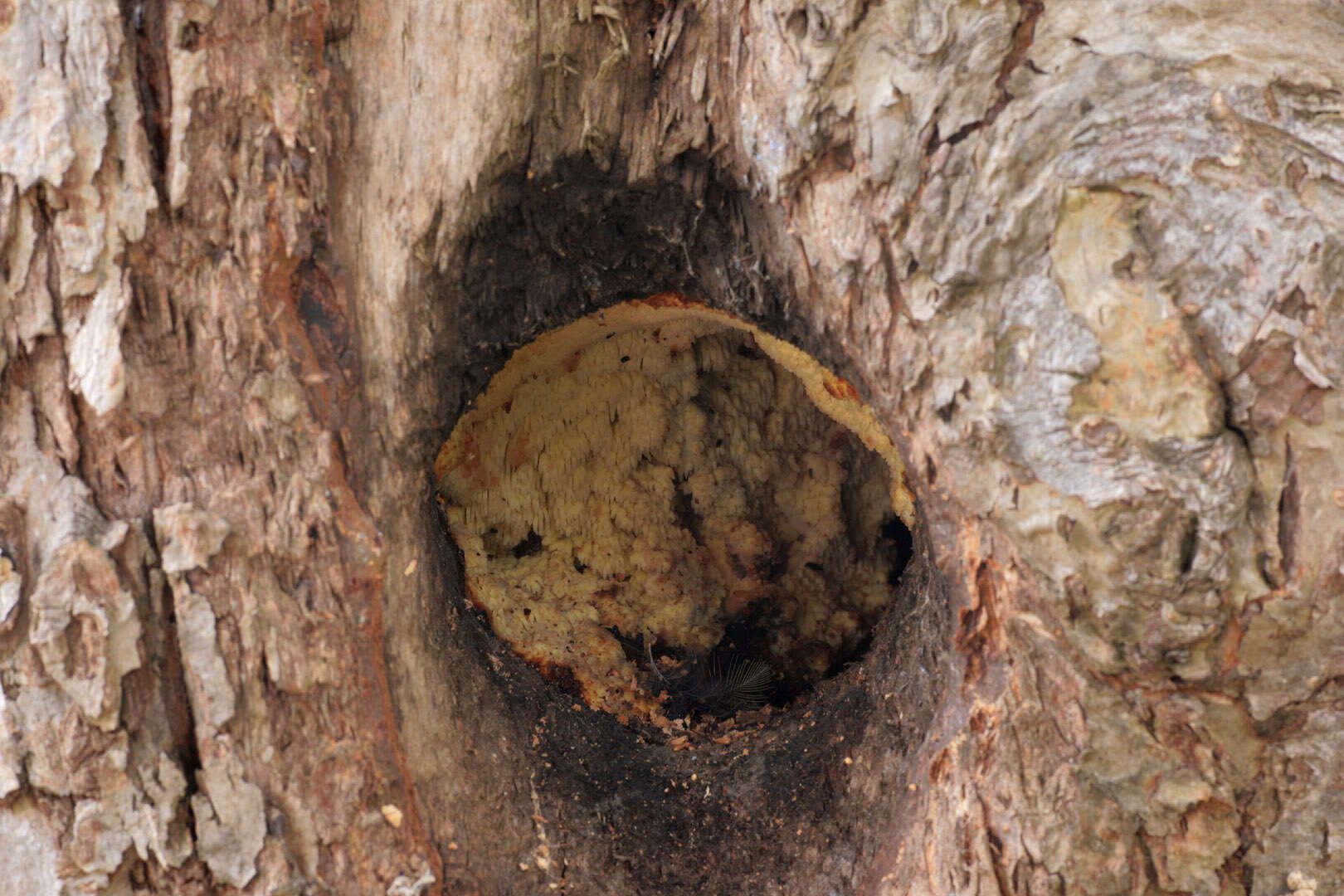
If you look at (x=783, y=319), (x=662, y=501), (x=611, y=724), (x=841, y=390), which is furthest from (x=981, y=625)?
(x=662, y=501)

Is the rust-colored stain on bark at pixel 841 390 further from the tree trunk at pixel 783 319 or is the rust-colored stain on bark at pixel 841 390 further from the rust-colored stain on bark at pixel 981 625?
the rust-colored stain on bark at pixel 981 625

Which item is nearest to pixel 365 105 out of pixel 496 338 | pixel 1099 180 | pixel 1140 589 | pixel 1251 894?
pixel 496 338

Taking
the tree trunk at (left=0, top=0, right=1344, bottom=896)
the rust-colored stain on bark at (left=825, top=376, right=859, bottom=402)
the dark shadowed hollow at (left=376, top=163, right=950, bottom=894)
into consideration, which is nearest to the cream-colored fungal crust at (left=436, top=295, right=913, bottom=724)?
the rust-colored stain on bark at (left=825, top=376, right=859, bottom=402)

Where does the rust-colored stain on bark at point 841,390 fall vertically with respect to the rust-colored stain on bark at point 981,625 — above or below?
above

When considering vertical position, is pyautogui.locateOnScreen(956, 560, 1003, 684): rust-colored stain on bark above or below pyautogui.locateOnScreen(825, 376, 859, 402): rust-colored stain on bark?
below

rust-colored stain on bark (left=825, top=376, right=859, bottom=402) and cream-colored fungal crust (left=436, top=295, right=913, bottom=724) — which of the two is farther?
cream-colored fungal crust (left=436, top=295, right=913, bottom=724)

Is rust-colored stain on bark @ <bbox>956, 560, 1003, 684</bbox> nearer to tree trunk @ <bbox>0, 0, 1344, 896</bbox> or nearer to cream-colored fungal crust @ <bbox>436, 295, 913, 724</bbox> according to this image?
tree trunk @ <bbox>0, 0, 1344, 896</bbox>

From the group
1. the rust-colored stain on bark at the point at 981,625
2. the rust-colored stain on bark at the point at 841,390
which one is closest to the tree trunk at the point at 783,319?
the rust-colored stain on bark at the point at 981,625
